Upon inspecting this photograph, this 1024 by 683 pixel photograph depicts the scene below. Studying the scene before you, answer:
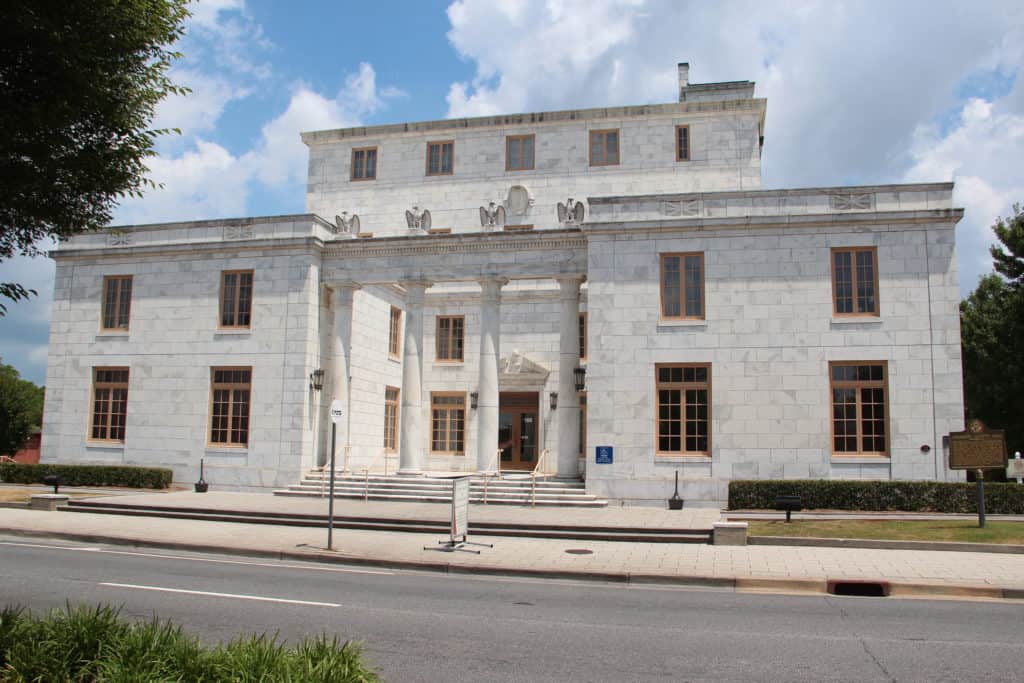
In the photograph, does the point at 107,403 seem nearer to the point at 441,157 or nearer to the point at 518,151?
the point at 441,157

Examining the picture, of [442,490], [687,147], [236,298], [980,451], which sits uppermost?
[687,147]

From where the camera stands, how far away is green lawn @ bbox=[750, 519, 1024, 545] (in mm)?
16406

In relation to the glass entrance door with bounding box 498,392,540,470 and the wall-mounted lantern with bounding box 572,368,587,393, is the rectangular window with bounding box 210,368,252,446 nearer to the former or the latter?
the glass entrance door with bounding box 498,392,540,470

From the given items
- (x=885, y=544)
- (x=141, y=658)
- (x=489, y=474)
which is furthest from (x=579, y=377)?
(x=141, y=658)

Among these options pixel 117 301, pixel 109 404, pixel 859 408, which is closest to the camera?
pixel 859 408

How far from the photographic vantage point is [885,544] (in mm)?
15984

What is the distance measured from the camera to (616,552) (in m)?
16.1

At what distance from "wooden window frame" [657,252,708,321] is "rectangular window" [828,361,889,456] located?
3914 millimetres

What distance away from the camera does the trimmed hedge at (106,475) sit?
86.0 feet

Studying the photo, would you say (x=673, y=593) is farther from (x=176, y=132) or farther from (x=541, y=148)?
(x=541, y=148)

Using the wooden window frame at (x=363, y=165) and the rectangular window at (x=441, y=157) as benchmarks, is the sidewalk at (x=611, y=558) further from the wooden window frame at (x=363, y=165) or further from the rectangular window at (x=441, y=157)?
the wooden window frame at (x=363, y=165)

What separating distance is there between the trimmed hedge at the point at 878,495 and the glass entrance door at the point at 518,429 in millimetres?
10151

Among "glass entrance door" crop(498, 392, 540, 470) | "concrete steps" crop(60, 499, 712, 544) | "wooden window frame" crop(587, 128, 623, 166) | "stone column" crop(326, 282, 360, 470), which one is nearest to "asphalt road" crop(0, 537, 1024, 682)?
"concrete steps" crop(60, 499, 712, 544)

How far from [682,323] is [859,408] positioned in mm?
5341
